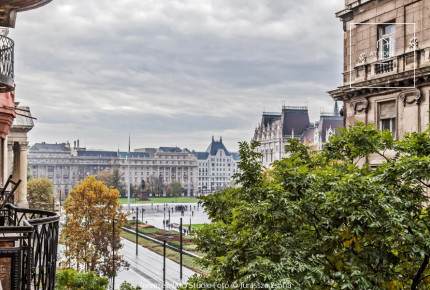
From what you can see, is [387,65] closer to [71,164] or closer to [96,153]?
[71,164]

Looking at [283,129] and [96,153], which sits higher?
[283,129]

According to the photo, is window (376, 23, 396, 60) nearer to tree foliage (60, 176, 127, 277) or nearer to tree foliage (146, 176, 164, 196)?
tree foliage (60, 176, 127, 277)

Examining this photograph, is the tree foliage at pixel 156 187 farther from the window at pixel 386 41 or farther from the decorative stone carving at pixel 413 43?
the decorative stone carving at pixel 413 43

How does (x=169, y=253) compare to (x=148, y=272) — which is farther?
(x=169, y=253)

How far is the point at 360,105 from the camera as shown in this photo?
2231 centimetres

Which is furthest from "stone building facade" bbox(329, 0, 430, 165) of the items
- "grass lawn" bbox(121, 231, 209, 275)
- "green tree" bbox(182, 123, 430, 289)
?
"grass lawn" bbox(121, 231, 209, 275)

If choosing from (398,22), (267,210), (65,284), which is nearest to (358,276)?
(267,210)

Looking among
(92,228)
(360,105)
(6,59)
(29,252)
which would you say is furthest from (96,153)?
(29,252)

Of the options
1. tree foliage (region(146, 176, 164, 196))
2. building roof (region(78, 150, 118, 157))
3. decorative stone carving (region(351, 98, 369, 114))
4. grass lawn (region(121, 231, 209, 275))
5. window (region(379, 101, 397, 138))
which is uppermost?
decorative stone carving (region(351, 98, 369, 114))

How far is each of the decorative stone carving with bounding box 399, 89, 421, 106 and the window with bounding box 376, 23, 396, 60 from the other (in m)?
1.82

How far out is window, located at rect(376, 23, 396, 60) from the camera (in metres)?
21.2

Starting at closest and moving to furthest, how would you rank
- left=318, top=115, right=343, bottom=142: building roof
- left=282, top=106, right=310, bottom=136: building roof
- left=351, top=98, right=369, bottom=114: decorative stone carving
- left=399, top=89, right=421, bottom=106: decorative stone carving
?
left=399, top=89, right=421, bottom=106: decorative stone carving
left=351, top=98, right=369, bottom=114: decorative stone carving
left=318, top=115, right=343, bottom=142: building roof
left=282, top=106, right=310, bottom=136: building roof

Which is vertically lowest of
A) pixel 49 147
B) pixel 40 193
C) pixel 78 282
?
pixel 78 282

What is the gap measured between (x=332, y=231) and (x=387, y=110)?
40.1 ft
